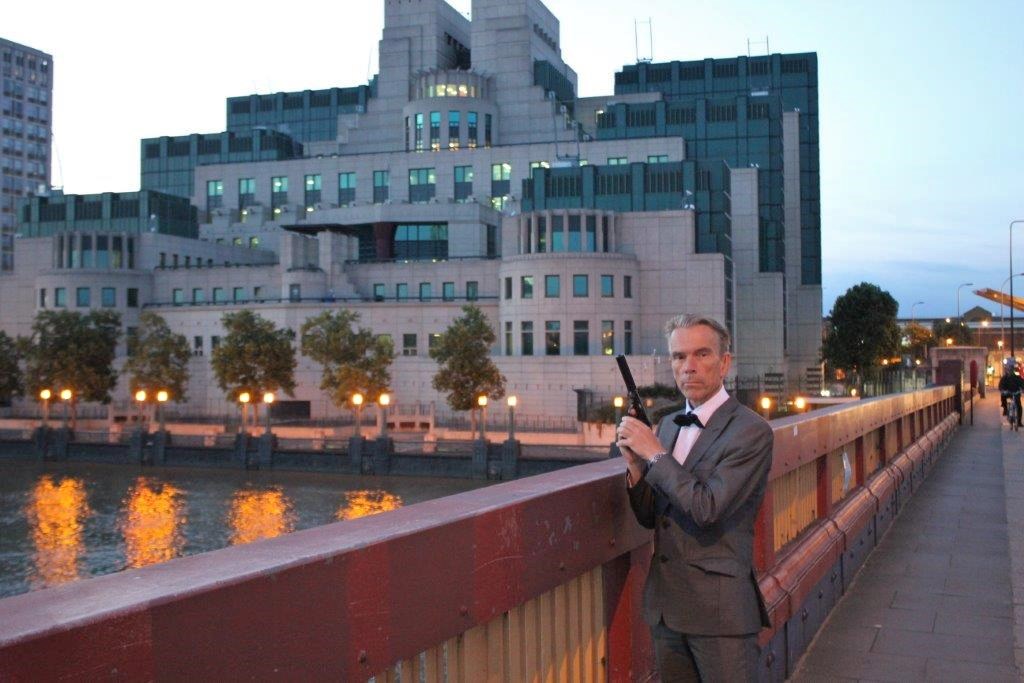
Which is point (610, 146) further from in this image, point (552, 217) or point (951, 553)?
point (951, 553)

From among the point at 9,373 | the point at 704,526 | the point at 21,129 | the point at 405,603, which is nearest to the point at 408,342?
the point at 9,373

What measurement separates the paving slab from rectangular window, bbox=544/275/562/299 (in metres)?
54.0

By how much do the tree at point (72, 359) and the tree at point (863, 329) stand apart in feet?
207

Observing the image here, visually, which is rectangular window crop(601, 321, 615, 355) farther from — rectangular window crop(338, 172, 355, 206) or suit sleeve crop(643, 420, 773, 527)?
suit sleeve crop(643, 420, 773, 527)

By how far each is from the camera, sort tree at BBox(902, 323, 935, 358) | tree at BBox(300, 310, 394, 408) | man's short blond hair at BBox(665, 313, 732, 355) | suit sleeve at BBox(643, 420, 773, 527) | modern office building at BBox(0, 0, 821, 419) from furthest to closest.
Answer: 1. tree at BBox(902, 323, 935, 358)
2. modern office building at BBox(0, 0, 821, 419)
3. tree at BBox(300, 310, 394, 408)
4. man's short blond hair at BBox(665, 313, 732, 355)
5. suit sleeve at BBox(643, 420, 773, 527)

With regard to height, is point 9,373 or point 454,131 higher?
point 454,131

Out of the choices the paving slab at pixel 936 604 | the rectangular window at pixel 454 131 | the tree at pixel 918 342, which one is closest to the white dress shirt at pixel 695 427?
the paving slab at pixel 936 604

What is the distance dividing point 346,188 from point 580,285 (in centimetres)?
3825

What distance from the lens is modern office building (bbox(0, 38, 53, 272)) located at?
165 m

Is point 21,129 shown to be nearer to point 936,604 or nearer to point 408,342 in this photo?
point 408,342

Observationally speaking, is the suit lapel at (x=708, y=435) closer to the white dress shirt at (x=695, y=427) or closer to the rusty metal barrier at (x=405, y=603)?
the white dress shirt at (x=695, y=427)

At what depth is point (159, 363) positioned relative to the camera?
71.9 meters

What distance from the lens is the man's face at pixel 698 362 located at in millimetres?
4695

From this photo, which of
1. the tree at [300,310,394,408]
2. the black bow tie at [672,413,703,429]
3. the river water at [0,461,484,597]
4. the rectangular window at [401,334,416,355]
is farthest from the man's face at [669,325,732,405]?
the rectangular window at [401,334,416,355]
